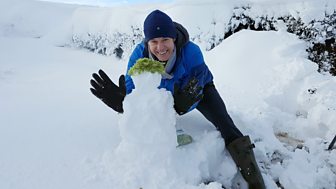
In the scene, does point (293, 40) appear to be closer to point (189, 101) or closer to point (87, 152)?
point (189, 101)

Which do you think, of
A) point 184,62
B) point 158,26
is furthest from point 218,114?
point 158,26

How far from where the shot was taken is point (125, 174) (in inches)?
70.0

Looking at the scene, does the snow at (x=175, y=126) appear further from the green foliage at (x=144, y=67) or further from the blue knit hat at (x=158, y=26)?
the blue knit hat at (x=158, y=26)

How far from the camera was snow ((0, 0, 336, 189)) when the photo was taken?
1793 millimetres

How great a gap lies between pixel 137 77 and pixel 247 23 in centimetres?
378

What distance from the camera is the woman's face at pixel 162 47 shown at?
2209mm

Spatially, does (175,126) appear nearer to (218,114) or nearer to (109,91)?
(218,114)

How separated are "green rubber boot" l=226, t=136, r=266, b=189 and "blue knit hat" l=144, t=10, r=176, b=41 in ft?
2.87

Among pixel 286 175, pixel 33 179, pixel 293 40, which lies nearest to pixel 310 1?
pixel 293 40

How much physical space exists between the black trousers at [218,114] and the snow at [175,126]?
0.08m

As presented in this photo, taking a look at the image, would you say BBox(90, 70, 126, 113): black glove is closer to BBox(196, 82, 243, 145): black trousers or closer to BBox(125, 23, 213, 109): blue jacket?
BBox(125, 23, 213, 109): blue jacket

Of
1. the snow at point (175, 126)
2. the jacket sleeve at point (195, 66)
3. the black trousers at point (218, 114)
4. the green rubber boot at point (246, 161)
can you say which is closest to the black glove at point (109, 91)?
the snow at point (175, 126)

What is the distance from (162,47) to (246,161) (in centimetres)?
95

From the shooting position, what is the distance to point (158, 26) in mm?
2143
